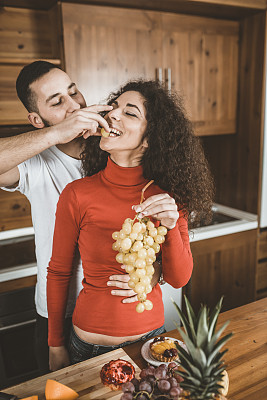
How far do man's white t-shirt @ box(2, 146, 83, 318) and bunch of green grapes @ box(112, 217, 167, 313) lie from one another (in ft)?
1.52

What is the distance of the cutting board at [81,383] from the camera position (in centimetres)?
94

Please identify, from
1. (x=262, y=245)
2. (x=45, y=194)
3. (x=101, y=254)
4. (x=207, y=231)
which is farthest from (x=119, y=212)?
(x=262, y=245)

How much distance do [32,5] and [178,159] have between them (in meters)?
1.54

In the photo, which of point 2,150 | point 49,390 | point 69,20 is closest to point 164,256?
point 49,390

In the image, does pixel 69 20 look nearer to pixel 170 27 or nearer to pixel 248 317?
pixel 170 27

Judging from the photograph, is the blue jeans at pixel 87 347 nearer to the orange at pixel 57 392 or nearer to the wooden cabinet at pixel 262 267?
the orange at pixel 57 392

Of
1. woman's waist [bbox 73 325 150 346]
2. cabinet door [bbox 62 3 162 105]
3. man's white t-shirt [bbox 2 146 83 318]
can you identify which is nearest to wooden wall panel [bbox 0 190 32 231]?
cabinet door [bbox 62 3 162 105]

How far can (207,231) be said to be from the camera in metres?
2.62

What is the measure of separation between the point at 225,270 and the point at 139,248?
6.69 feet

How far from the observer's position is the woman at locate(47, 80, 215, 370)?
3.95 ft

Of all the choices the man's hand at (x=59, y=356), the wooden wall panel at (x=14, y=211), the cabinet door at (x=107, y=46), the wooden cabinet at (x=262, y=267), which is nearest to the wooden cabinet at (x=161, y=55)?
the cabinet door at (x=107, y=46)

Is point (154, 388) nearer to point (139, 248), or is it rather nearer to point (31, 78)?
point (139, 248)

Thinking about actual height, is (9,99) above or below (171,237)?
above

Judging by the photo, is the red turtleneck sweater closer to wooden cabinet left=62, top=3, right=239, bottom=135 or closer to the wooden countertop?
the wooden countertop
